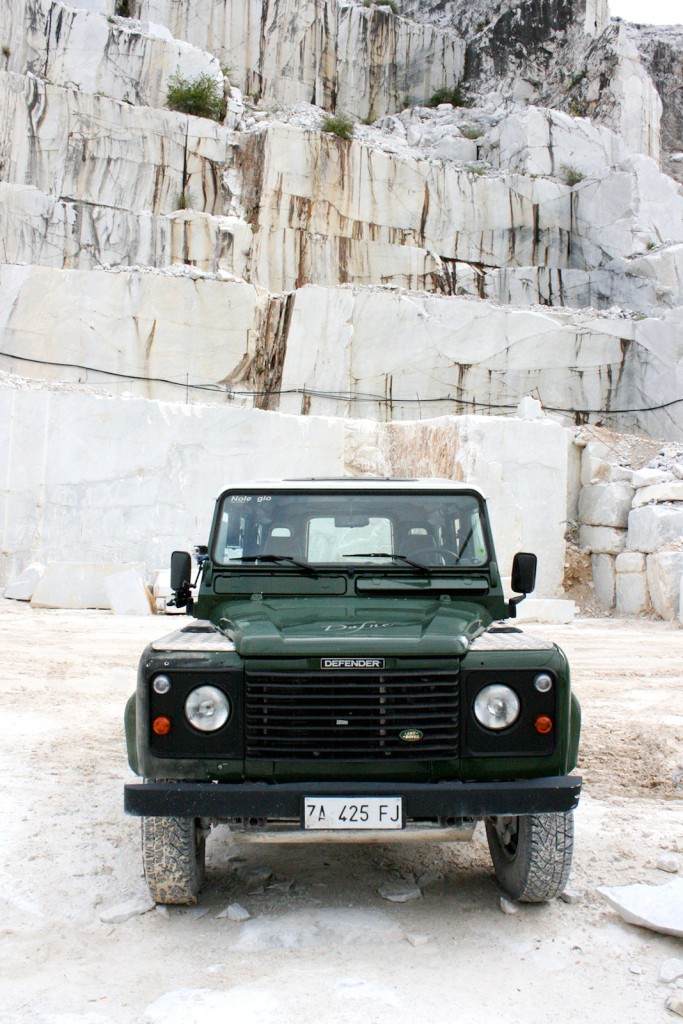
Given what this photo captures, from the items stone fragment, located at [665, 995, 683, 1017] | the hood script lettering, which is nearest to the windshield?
the hood script lettering

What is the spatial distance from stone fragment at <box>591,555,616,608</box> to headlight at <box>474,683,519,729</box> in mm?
17474

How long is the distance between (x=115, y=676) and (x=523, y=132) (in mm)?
34258

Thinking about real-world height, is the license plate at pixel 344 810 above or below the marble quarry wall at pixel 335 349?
below

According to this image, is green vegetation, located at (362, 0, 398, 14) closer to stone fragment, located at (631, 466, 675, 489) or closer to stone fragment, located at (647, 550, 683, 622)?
stone fragment, located at (631, 466, 675, 489)

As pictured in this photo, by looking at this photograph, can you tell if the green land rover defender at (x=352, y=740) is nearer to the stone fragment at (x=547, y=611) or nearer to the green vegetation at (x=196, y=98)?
the stone fragment at (x=547, y=611)

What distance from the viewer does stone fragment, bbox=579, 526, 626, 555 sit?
20.3 metres

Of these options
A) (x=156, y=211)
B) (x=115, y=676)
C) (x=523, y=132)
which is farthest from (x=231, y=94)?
(x=115, y=676)

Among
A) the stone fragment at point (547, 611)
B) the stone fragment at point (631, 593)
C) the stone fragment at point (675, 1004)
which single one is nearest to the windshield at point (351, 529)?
the stone fragment at point (675, 1004)

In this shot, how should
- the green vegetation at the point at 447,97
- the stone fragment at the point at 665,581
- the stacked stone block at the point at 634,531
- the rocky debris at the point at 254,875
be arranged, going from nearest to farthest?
the rocky debris at the point at 254,875 → the stone fragment at the point at 665,581 → the stacked stone block at the point at 634,531 → the green vegetation at the point at 447,97

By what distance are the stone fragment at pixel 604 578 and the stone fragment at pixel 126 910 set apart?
1771 centimetres

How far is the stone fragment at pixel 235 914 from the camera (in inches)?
147

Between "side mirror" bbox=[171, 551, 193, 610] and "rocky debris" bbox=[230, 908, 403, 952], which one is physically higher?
"side mirror" bbox=[171, 551, 193, 610]

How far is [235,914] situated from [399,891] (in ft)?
2.56

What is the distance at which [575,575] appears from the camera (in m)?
21.1
